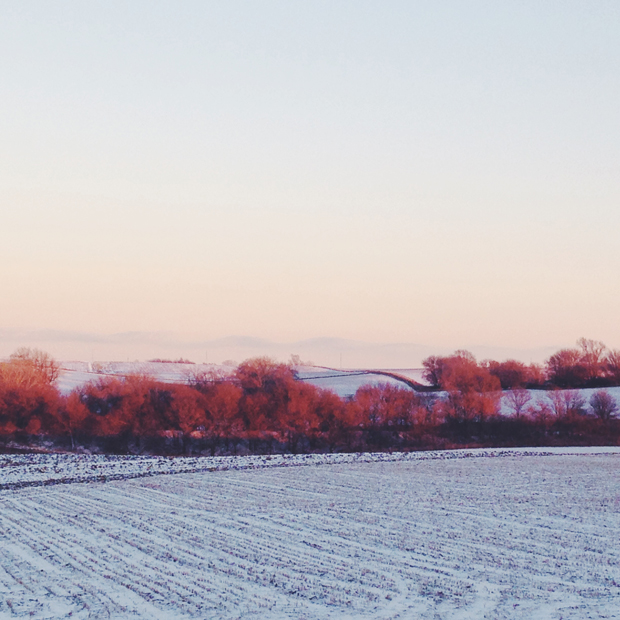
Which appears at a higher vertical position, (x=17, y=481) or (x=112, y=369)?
(x=112, y=369)

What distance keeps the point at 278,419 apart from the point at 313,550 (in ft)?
213

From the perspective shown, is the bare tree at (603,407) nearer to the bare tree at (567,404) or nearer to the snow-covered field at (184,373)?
the bare tree at (567,404)

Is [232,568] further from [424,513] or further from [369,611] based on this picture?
[424,513]

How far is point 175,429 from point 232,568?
65.6 meters

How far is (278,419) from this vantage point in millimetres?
80562

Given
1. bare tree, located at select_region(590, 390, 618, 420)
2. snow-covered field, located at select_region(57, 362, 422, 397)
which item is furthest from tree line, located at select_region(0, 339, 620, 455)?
snow-covered field, located at select_region(57, 362, 422, 397)

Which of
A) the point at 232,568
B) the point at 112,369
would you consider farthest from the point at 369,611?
the point at 112,369

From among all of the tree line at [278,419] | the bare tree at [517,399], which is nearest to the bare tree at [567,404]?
the tree line at [278,419]

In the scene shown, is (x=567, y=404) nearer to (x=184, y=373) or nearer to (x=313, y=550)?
(x=184, y=373)

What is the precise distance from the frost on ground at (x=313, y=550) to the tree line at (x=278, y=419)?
145ft

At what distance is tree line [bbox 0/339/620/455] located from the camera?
7512 cm

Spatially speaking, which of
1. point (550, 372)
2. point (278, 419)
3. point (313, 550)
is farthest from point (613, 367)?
point (313, 550)

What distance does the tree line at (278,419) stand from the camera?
246 ft

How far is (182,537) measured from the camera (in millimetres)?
18172
